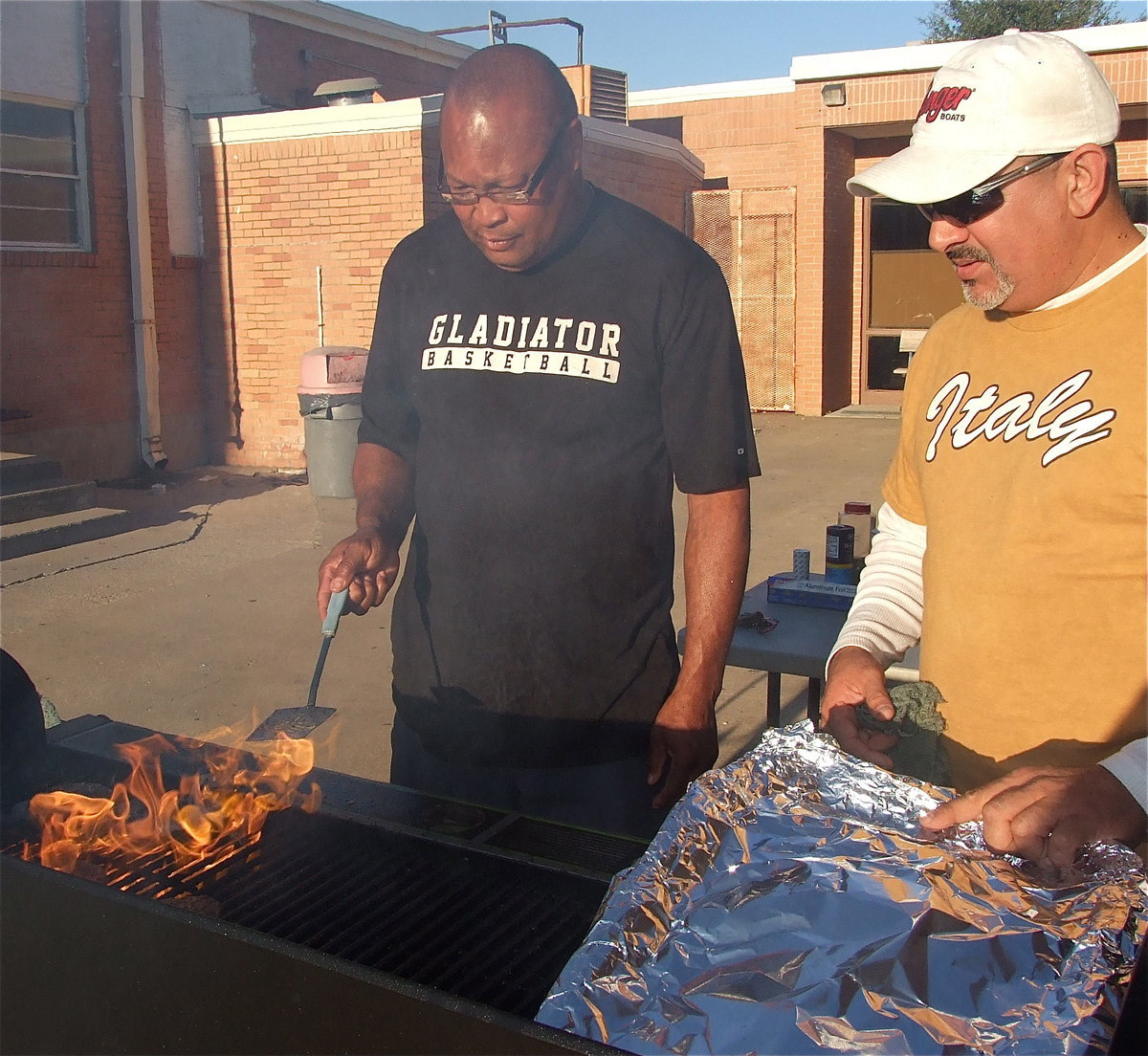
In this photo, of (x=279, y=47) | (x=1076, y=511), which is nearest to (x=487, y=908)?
(x=1076, y=511)

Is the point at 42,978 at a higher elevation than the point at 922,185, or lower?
lower

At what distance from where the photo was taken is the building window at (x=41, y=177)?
10062 mm

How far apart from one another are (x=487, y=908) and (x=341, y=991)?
393 mm

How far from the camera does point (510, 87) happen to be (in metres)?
2.12

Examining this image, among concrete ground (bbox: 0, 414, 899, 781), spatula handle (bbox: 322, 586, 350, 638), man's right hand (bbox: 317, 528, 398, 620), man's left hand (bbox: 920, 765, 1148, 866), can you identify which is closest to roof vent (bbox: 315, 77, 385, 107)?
concrete ground (bbox: 0, 414, 899, 781)

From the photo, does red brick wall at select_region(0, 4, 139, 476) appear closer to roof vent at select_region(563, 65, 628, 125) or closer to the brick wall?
the brick wall

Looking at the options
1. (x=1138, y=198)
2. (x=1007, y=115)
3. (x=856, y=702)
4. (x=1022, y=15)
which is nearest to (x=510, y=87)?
(x=1007, y=115)

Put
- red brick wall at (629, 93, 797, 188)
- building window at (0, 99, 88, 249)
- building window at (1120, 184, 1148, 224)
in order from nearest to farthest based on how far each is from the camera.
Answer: building window at (0, 99, 88, 249), building window at (1120, 184, 1148, 224), red brick wall at (629, 93, 797, 188)

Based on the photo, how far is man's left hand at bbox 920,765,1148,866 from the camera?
136 cm

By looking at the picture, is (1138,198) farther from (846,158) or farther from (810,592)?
(810,592)

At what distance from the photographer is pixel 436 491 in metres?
2.30

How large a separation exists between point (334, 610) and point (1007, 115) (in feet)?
4.79

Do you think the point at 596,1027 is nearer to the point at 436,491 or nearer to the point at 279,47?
the point at 436,491

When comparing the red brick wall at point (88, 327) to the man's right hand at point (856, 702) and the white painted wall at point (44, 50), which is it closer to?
the white painted wall at point (44, 50)
